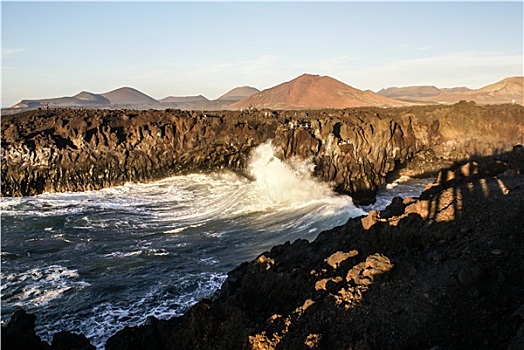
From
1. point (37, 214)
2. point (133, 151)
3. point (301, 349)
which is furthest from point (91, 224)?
point (301, 349)

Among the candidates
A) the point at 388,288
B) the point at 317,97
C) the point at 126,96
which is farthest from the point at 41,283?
the point at 126,96

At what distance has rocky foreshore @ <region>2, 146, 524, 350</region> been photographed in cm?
586

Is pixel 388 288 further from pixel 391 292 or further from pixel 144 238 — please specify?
pixel 144 238

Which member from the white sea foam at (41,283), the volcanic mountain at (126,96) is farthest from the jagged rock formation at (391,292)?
the volcanic mountain at (126,96)

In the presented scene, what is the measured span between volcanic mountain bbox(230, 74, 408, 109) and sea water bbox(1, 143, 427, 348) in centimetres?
3889

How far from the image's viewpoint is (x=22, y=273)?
43.0 feet

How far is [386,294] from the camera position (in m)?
6.64

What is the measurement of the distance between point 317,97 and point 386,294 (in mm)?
62086

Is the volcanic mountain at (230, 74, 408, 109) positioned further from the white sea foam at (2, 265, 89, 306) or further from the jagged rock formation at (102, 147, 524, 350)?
the jagged rock formation at (102, 147, 524, 350)

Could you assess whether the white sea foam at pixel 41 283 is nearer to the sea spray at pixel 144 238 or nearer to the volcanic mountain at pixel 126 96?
the sea spray at pixel 144 238

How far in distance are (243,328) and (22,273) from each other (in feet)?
31.7

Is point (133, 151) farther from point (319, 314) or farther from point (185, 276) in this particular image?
point (319, 314)

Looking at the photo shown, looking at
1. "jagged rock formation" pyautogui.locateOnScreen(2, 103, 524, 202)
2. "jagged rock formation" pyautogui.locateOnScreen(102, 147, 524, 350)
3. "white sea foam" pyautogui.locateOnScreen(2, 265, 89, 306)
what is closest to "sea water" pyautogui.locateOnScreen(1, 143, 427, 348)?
"white sea foam" pyautogui.locateOnScreen(2, 265, 89, 306)

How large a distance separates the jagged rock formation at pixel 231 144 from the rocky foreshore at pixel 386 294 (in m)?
12.9
